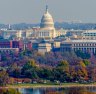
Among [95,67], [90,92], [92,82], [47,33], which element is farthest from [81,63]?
[47,33]

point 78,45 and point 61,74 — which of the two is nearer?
point 61,74

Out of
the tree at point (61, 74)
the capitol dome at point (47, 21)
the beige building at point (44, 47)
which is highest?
the capitol dome at point (47, 21)

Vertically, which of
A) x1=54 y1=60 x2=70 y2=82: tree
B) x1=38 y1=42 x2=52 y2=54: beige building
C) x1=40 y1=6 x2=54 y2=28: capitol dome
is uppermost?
x1=40 y1=6 x2=54 y2=28: capitol dome

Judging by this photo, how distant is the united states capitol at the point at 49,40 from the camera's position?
118938mm

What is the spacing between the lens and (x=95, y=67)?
8325cm

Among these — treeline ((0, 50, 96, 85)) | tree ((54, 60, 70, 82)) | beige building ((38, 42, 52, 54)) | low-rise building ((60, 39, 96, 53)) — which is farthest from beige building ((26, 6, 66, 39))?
tree ((54, 60, 70, 82))

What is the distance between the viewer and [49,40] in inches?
5074

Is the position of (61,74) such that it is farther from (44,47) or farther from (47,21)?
(47,21)

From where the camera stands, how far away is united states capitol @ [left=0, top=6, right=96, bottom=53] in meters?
119

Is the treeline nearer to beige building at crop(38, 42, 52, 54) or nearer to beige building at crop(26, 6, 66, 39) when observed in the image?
beige building at crop(38, 42, 52, 54)

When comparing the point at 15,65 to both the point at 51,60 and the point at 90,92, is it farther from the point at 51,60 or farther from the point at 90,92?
the point at 90,92

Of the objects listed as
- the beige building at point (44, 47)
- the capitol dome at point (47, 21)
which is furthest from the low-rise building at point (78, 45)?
the capitol dome at point (47, 21)

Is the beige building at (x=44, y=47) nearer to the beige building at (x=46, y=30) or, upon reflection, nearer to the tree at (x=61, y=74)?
the beige building at (x=46, y=30)

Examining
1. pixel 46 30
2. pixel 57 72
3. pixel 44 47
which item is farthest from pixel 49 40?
pixel 57 72
